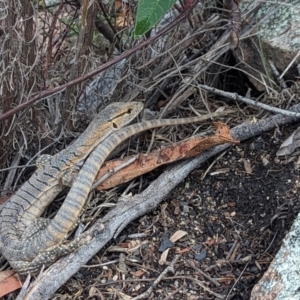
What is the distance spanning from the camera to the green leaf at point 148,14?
2.71 m

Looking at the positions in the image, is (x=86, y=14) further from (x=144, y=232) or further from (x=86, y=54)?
Answer: (x=144, y=232)

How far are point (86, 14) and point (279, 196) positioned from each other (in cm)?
154

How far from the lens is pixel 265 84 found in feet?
12.7

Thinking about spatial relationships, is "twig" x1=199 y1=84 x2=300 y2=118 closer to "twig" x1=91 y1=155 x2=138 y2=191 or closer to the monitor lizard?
the monitor lizard

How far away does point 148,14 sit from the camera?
2719mm

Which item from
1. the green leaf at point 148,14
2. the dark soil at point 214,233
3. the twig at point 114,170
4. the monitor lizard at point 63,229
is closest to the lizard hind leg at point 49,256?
the monitor lizard at point 63,229

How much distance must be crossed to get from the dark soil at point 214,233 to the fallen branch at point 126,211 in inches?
2.3

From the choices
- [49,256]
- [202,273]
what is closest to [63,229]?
[49,256]

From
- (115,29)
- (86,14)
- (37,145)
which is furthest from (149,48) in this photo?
(37,145)

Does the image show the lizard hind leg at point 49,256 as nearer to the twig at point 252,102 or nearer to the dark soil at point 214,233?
the dark soil at point 214,233

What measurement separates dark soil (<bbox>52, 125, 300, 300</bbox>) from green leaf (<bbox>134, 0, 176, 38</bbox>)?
3.86 ft

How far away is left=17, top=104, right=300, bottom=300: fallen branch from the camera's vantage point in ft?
10.5

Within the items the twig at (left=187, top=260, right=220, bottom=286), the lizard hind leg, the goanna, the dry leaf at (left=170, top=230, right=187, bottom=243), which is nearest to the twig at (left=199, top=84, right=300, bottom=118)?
the goanna

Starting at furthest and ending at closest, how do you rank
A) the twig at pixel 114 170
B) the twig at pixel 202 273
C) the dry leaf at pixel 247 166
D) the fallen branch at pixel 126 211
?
the twig at pixel 114 170 < the dry leaf at pixel 247 166 < the fallen branch at pixel 126 211 < the twig at pixel 202 273
